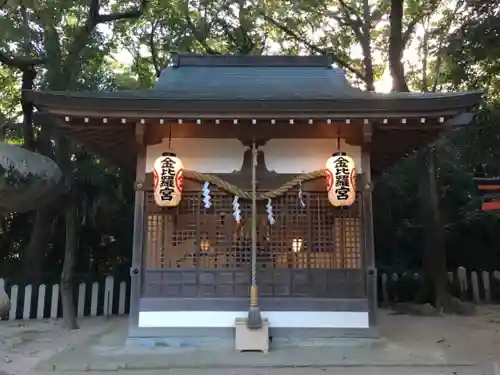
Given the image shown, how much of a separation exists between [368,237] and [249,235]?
1.67 m

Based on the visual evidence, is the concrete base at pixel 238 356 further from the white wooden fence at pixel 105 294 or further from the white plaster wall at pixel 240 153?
the white wooden fence at pixel 105 294

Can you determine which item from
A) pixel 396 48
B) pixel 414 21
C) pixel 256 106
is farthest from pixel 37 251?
pixel 414 21

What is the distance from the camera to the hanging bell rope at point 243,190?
646cm

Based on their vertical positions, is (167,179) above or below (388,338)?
above

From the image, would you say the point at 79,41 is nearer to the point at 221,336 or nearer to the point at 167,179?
the point at 167,179

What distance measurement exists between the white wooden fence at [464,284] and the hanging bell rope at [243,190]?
5.86 m

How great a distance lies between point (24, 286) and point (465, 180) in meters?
11.6

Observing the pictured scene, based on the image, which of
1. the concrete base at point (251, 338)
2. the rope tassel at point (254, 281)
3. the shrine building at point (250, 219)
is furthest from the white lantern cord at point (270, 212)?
the concrete base at point (251, 338)

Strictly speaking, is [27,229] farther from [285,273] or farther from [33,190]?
[285,273]

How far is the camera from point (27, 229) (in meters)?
11.6

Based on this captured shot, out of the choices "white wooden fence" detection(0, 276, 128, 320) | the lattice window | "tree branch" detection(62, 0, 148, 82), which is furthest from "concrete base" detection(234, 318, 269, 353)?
"tree branch" detection(62, 0, 148, 82)

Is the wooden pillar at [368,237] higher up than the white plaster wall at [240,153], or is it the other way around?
the white plaster wall at [240,153]

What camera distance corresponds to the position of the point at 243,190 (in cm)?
654

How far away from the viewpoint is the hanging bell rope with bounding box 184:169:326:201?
6.46 m
